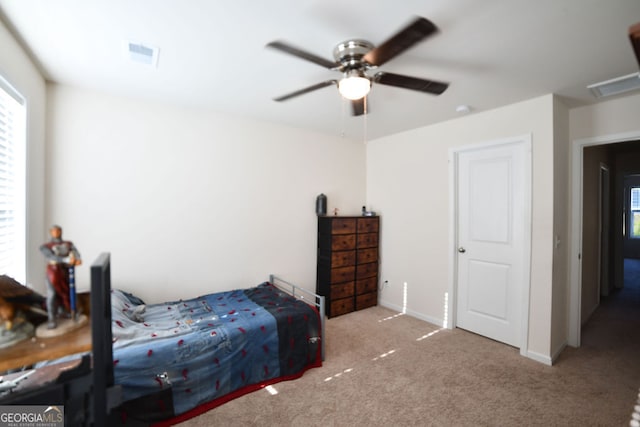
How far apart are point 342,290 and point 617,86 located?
336 cm

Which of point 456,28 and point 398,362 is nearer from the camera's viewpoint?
point 456,28

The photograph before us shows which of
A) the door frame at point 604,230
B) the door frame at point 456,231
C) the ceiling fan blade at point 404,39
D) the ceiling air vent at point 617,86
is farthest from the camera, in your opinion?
the door frame at point 604,230

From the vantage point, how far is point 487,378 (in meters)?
2.39

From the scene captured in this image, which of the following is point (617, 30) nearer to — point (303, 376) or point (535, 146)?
point (535, 146)

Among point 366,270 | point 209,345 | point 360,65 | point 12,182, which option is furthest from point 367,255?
point 12,182

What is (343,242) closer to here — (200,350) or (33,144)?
(200,350)

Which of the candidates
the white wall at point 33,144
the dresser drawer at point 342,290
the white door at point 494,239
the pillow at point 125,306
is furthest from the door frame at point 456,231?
the white wall at point 33,144

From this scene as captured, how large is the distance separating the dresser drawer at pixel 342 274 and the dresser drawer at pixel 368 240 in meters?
0.37

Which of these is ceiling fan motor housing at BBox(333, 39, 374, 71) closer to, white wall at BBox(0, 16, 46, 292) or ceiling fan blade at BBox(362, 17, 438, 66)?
ceiling fan blade at BBox(362, 17, 438, 66)

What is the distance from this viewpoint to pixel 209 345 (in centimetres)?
209

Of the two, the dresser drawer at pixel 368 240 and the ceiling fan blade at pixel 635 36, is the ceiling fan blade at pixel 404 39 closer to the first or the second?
the ceiling fan blade at pixel 635 36

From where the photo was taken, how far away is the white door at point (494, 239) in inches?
112

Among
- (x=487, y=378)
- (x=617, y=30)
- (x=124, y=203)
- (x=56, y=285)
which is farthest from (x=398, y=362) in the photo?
(x=124, y=203)

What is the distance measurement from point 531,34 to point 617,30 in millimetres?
473
